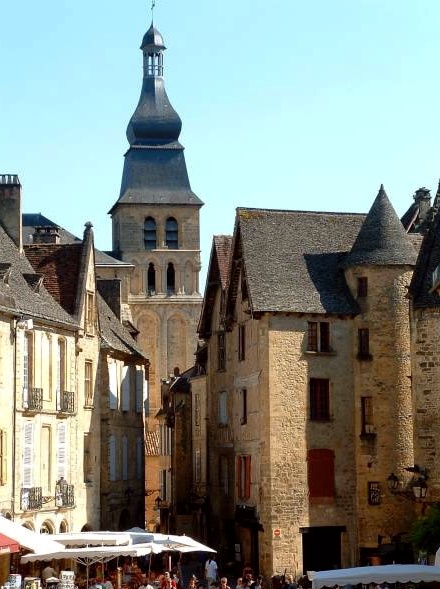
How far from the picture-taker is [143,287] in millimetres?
108688

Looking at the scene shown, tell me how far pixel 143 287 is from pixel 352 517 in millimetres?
60669

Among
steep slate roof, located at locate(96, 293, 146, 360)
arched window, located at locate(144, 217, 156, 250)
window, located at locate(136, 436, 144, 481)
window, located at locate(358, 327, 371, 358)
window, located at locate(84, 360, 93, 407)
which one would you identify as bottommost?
window, located at locate(136, 436, 144, 481)

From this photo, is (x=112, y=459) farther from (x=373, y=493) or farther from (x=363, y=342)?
(x=363, y=342)

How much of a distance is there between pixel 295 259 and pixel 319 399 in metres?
5.51

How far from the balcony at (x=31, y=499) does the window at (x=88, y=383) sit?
22.9 feet

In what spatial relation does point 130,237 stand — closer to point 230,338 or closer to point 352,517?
point 230,338

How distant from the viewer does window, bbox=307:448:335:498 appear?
161 feet

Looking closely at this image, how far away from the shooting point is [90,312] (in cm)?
5028

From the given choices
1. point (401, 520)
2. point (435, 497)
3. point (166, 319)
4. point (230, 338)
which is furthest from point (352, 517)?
point (166, 319)

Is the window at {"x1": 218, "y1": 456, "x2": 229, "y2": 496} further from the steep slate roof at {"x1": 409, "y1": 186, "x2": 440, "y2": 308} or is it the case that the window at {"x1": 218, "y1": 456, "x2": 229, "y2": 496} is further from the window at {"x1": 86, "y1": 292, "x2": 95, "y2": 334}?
the steep slate roof at {"x1": 409, "y1": 186, "x2": 440, "y2": 308}

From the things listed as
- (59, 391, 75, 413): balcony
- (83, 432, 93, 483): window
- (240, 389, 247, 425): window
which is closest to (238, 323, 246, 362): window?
(240, 389, 247, 425): window

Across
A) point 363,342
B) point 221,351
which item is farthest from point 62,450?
point 221,351

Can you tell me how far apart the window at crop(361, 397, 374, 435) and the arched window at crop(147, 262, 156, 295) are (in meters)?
60.0

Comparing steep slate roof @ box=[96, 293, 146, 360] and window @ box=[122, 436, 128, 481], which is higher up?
steep slate roof @ box=[96, 293, 146, 360]
